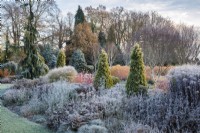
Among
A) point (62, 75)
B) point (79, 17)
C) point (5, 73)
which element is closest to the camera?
point (62, 75)

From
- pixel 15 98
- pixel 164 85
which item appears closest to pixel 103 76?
pixel 164 85

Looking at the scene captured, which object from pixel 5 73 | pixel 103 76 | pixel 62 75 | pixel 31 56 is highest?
pixel 31 56

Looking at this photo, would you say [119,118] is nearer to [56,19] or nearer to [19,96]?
[19,96]

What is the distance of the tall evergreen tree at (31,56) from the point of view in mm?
19062

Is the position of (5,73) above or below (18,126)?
below

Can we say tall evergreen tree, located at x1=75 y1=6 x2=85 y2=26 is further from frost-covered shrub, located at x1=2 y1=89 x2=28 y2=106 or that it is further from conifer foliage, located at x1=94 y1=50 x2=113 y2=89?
frost-covered shrub, located at x1=2 y1=89 x2=28 y2=106

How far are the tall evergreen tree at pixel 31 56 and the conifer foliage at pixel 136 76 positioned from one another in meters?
10.3

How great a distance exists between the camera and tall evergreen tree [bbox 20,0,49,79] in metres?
19.1

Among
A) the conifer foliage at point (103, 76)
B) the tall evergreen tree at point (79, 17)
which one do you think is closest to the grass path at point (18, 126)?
the conifer foliage at point (103, 76)

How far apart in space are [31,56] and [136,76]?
10.8 meters

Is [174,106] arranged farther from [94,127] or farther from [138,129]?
[94,127]

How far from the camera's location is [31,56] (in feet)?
63.2

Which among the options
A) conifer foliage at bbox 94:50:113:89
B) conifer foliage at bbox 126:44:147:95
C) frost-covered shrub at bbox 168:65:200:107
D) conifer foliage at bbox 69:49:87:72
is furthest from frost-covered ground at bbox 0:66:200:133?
conifer foliage at bbox 69:49:87:72

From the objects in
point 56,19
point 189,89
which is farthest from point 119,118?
point 56,19
